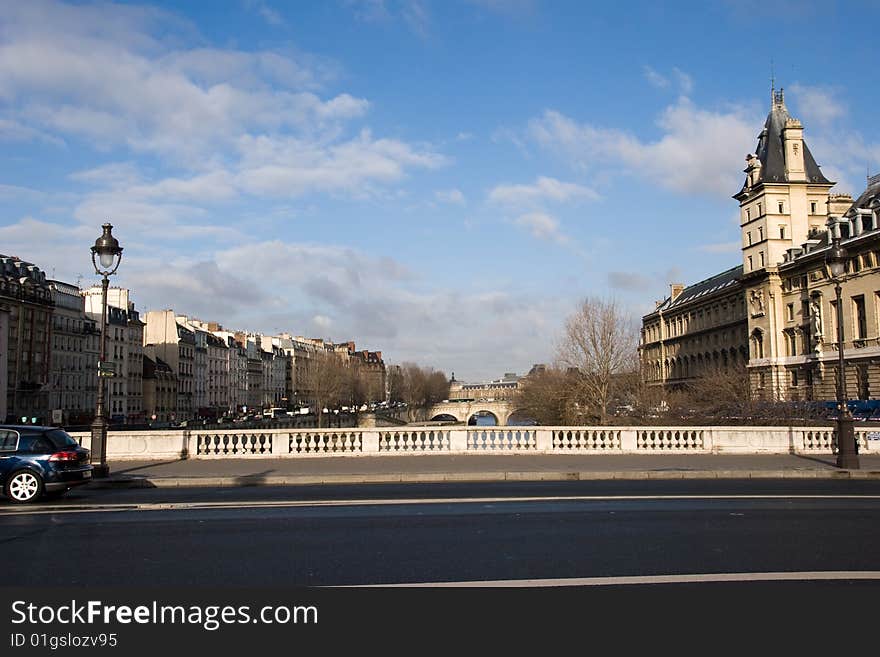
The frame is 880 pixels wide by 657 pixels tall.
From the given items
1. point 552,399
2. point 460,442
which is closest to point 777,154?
point 552,399

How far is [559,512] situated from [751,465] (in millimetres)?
11465

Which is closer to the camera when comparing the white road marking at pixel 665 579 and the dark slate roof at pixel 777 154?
the white road marking at pixel 665 579

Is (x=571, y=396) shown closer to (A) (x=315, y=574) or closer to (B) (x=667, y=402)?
(B) (x=667, y=402)

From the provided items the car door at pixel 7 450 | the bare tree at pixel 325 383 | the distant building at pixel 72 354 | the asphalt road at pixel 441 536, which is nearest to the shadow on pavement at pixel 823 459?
the asphalt road at pixel 441 536

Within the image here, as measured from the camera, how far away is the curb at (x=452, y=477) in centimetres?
1866

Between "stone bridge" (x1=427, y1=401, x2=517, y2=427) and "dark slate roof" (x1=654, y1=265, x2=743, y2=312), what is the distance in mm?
34217

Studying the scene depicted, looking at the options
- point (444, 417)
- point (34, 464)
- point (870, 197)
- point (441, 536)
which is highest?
point (870, 197)

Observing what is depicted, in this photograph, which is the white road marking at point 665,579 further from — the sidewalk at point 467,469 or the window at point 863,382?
the window at point 863,382

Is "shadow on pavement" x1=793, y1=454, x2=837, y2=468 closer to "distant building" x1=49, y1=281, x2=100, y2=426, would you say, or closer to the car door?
the car door

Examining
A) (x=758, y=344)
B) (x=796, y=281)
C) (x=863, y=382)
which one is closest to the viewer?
(x=863, y=382)

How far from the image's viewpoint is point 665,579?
25.7 ft

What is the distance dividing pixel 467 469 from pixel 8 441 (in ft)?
36.0

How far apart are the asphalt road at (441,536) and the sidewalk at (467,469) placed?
8.20 feet

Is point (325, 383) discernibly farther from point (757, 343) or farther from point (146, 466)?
point (146, 466)
